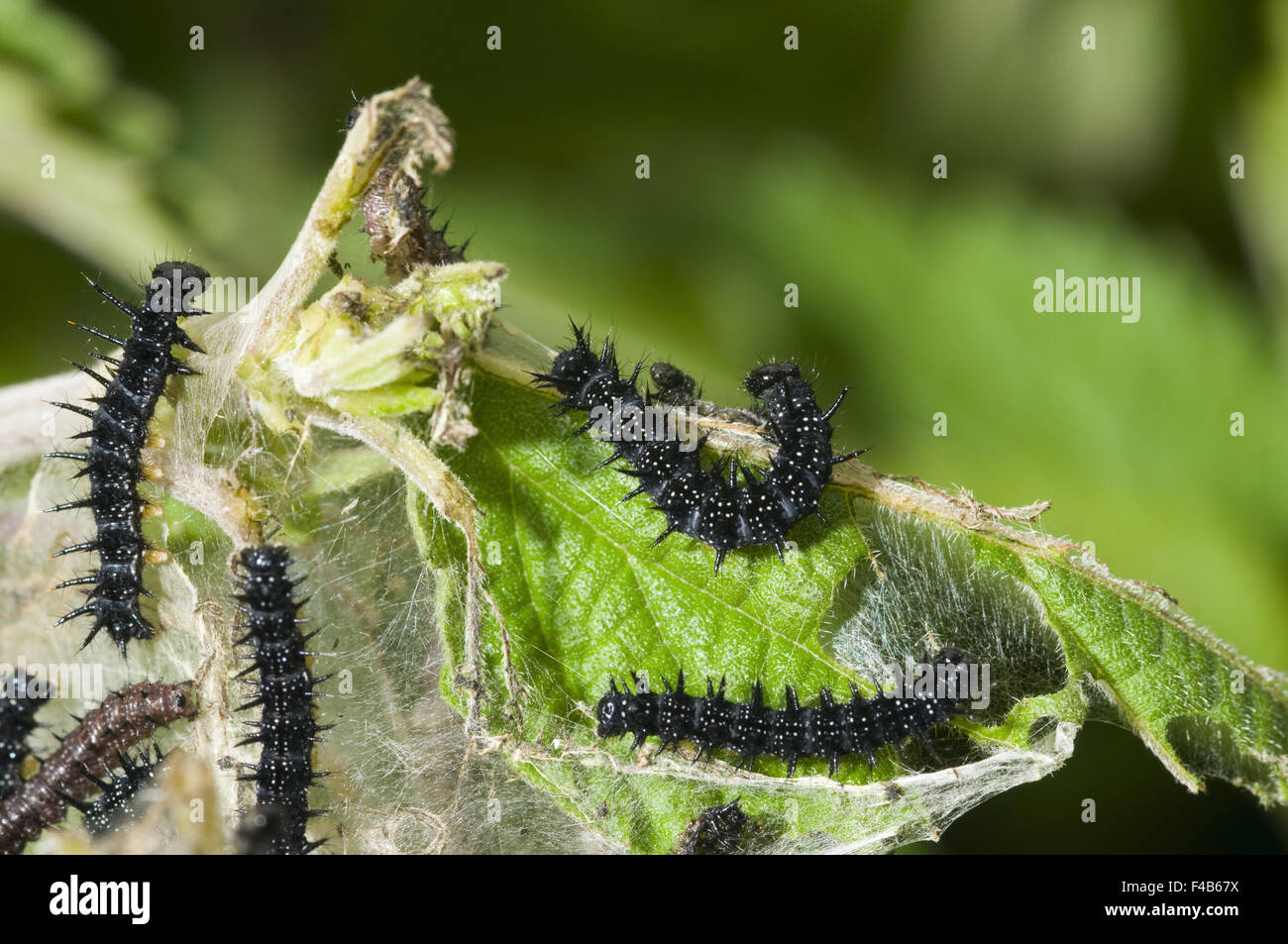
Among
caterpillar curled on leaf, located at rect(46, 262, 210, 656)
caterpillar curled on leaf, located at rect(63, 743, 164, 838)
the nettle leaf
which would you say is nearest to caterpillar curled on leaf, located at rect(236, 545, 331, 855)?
caterpillar curled on leaf, located at rect(46, 262, 210, 656)

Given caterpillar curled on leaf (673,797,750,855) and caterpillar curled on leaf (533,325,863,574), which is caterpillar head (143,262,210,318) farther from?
caterpillar curled on leaf (673,797,750,855)

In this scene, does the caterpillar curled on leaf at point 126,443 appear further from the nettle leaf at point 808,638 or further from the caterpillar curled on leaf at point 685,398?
the caterpillar curled on leaf at point 685,398

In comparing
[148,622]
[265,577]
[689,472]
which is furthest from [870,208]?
[148,622]

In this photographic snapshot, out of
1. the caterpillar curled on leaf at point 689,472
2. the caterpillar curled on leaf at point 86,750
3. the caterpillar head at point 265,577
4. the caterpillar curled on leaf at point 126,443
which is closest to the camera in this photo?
the caterpillar head at point 265,577

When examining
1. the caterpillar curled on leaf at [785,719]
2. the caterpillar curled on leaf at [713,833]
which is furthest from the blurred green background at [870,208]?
the caterpillar curled on leaf at [713,833]

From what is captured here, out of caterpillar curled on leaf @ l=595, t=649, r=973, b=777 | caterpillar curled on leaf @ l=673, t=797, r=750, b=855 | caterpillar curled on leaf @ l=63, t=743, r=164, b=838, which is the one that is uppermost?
caterpillar curled on leaf @ l=595, t=649, r=973, b=777

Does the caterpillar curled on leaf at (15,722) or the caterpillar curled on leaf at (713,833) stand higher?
the caterpillar curled on leaf at (15,722)

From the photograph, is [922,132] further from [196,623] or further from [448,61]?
[196,623]
